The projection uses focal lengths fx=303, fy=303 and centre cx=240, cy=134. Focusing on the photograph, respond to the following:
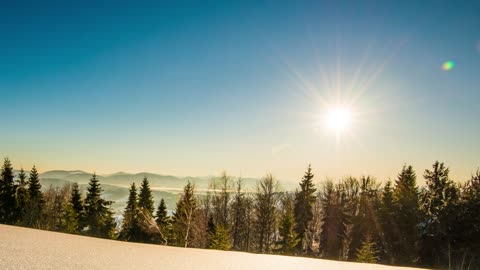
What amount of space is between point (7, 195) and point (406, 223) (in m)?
44.7

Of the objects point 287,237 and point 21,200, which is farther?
point 21,200

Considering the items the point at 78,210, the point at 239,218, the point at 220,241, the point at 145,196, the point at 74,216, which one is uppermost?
the point at 145,196

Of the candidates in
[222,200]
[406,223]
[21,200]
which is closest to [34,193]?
[21,200]

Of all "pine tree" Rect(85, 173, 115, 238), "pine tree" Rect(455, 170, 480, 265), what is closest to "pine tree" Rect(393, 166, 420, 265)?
"pine tree" Rect(455, 170, 480, 265)

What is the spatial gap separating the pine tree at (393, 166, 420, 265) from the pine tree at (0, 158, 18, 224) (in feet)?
139

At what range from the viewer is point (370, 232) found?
29.8 meters

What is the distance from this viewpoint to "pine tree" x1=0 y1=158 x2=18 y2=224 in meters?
36.7

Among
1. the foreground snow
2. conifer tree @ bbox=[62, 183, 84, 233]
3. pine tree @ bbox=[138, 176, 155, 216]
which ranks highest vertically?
the foreground snow

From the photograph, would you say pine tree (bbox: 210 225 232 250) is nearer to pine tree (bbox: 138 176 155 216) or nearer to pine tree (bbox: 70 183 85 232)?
pine tree (bbox: 138 176 155 216)

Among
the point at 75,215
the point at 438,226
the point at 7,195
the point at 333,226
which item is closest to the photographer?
the point at 438,226

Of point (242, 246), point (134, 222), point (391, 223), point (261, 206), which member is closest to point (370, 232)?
point (391, 223)

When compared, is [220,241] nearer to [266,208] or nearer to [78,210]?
[266,208]

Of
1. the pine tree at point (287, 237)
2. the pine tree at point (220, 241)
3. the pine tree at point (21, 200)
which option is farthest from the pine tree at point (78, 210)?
the pine tree at point (287, 237)

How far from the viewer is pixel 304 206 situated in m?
35.5
